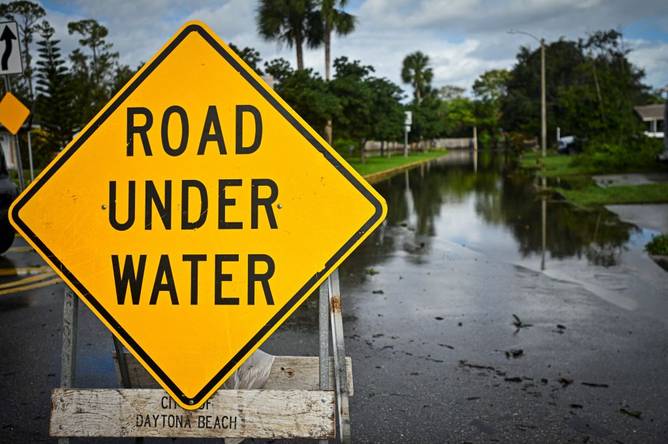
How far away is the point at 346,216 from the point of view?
2879 mm

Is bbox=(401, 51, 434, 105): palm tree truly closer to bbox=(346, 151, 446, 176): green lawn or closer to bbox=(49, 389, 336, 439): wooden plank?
bbox=(346, 151, 446, 176): green lawn

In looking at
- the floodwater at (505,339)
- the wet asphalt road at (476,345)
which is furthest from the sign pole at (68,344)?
the floodwater at (505,339)

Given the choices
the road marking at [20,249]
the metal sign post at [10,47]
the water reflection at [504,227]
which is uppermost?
the metal sign post at [10,47]

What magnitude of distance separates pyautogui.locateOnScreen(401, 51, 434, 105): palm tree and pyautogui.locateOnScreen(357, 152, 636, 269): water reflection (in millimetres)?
84602

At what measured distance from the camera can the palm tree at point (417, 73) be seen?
106 metres

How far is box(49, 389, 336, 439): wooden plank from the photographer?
9.14 ft

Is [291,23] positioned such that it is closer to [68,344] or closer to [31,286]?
[31,286]

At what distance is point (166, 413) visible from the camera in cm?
286

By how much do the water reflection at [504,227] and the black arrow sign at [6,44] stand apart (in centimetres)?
751

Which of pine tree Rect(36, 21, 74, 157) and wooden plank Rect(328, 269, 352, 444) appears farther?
pine tree Rect(36, 21, 74, 157)

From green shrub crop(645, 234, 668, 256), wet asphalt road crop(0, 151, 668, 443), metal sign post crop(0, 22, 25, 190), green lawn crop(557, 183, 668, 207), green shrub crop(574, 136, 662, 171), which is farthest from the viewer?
green shrub crop(574, 136, 662, 171)

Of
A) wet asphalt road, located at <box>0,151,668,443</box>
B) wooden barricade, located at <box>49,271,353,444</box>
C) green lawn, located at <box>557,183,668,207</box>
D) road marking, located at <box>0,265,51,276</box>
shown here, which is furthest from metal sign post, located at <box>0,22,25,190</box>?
green lawn, located at <box>557,183,668,207</box>

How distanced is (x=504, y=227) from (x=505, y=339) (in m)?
8.83

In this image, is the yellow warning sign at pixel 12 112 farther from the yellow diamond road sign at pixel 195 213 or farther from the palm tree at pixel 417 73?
the palm tree at pixel 417 73
